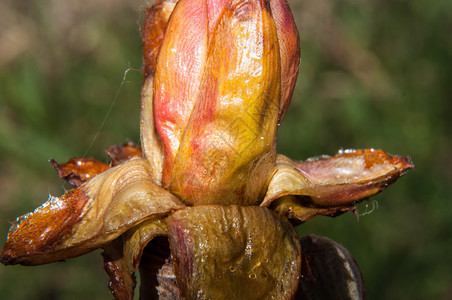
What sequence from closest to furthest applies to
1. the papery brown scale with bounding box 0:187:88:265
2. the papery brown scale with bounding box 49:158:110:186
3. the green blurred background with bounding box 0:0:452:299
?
the papery brown scale with bounding box 0:187:88:265 < the papery brown scale with bounding box 49:158:110:186 < the green blurred background with bounding box 0:0:452:299

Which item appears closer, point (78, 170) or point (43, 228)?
point (43, 228)

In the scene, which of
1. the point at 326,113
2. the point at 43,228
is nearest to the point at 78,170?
the point at 43,228

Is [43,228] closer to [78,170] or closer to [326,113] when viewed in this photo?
[78,170]

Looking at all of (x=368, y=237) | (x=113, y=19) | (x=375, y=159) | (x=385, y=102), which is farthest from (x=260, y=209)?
(x=113, y=19)

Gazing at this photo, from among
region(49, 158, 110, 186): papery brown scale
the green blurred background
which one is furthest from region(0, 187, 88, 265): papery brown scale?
the green blurred background

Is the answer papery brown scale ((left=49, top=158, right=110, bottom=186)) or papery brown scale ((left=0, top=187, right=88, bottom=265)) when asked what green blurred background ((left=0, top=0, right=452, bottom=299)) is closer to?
papery brown scale ((left=49, top=158, right=110, bottom=186))

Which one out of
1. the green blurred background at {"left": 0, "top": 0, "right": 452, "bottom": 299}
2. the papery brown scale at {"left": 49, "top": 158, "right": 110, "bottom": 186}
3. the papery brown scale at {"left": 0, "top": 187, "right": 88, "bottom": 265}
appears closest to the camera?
the papery brown scale at {"left": 0, "top": 187, "right": 88, "bottom": 265}

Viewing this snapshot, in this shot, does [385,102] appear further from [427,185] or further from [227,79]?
[227,79]

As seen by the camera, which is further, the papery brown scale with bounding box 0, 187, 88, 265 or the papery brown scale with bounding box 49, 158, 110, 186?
the papery brown scale with bounding box 49, 158, 110, 186
